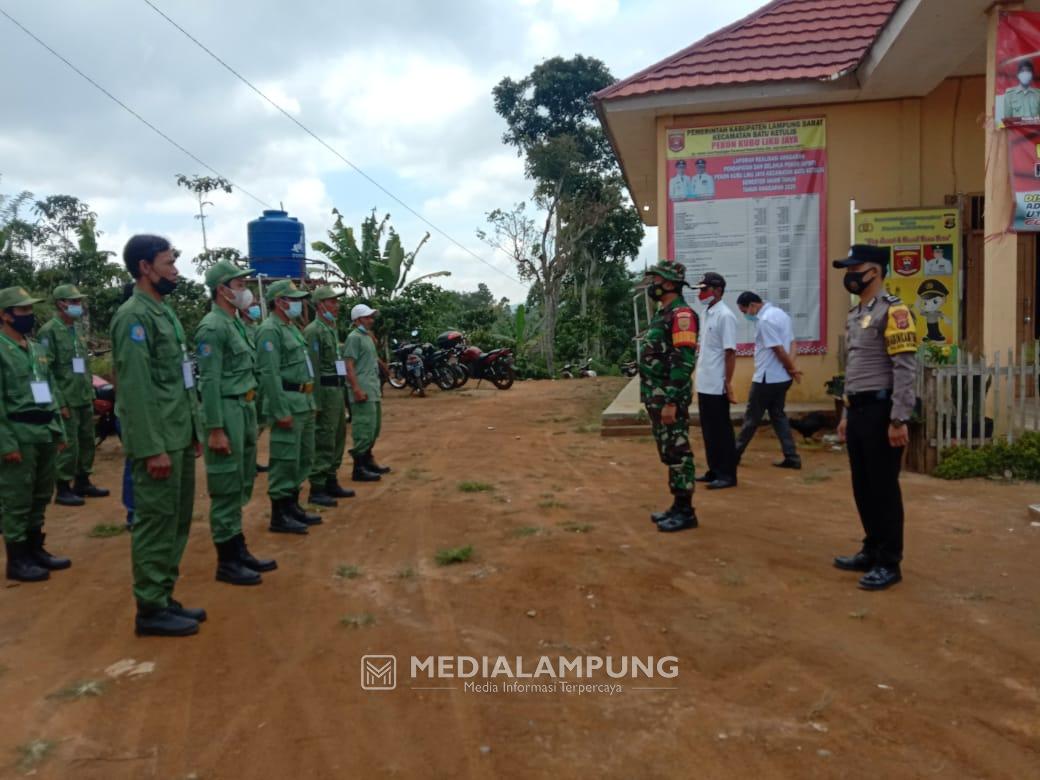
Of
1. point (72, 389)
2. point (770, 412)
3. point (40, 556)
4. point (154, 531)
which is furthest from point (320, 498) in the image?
point (770, 412)

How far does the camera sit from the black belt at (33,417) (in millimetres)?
5003

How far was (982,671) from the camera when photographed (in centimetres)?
322

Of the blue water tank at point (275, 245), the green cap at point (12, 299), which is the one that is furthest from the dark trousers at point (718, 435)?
the blue water tank at point (275, 245)

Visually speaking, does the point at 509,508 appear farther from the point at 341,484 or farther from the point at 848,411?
the point at 848,411

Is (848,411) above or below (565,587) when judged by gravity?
above

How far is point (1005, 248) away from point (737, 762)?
6101 mm

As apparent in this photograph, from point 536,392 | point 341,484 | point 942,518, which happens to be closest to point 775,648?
point 942,518

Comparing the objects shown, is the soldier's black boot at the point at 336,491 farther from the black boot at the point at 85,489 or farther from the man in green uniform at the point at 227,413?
the black boot at the point at 85,489

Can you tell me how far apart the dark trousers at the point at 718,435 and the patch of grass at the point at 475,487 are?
190 cm

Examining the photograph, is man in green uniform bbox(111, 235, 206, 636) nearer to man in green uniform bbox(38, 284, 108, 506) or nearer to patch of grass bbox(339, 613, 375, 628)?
patch of grass bbox(339, 613, 375, 628)

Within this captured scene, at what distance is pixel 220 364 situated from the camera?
454 cm

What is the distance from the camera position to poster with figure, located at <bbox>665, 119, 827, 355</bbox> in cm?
946

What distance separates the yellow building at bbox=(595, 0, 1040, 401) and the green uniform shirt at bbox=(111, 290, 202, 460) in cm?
688

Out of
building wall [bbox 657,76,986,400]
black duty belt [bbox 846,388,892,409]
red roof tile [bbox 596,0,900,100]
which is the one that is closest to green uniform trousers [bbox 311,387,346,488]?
black duty belt [bbox 846,388,892,409]
